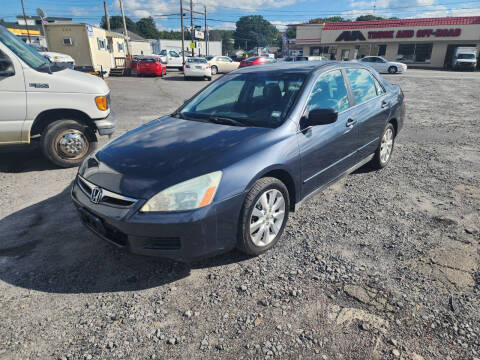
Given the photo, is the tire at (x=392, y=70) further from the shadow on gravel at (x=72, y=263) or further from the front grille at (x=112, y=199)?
the front grille at (x=112, y=199)

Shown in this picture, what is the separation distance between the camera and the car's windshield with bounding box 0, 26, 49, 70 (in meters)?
4.66

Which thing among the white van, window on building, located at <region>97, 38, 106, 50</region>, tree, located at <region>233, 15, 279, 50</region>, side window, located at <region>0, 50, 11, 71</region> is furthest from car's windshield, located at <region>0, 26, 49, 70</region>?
tree, located at <region>233, 15, 279, 50</region>

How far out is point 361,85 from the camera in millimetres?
4336

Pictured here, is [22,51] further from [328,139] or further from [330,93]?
[328,139]

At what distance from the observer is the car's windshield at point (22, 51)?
466 centimetres

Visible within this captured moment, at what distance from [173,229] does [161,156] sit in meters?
0.71

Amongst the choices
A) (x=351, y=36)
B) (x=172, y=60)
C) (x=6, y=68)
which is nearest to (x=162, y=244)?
(x=6, y=68)

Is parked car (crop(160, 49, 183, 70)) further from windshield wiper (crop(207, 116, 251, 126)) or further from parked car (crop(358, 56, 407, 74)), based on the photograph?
windshield wiper (crop(207, 116, 251, 126))

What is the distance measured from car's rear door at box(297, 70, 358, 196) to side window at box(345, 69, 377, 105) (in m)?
0.23

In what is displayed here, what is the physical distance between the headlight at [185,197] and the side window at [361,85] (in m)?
2.56

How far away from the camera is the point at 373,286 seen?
8.65ft

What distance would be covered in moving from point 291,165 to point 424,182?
2.70m

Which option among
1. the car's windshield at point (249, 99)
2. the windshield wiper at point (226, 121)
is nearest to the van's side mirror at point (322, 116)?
the car's windshield at point (249, 99)

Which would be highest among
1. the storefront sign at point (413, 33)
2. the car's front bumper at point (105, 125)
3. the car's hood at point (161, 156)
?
the storefront sign at point (413, 33)
